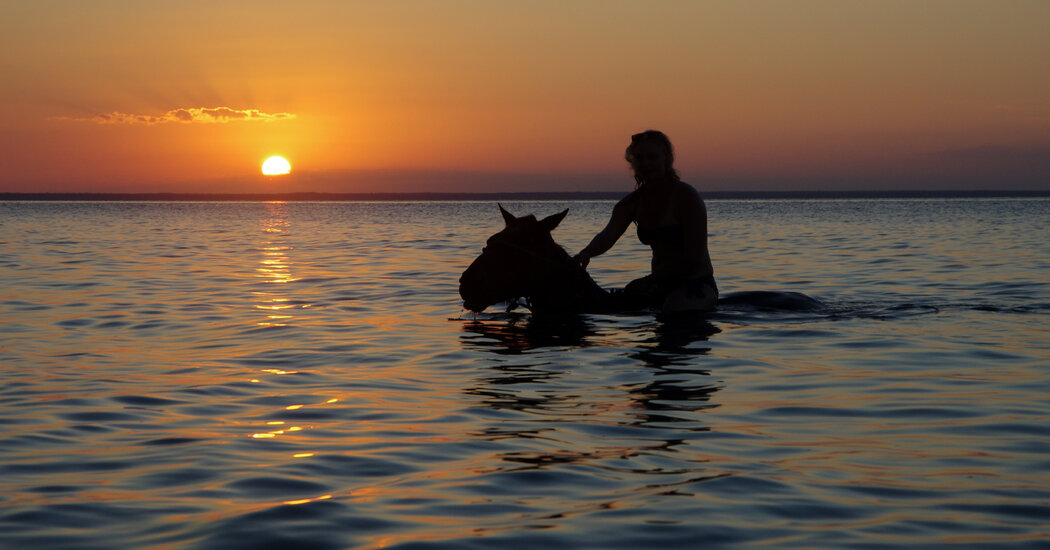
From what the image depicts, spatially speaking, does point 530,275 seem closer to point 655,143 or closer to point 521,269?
point 521,269

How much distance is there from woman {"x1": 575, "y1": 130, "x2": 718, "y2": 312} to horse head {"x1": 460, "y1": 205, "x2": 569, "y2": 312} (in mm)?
416

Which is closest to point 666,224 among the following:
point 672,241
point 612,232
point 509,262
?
point 672,241

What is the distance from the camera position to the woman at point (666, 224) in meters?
10.5

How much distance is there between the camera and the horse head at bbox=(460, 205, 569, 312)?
35.0 feet

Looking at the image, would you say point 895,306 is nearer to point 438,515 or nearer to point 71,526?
point 438,515

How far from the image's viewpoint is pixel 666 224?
10758 mm

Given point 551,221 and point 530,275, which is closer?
point 551,221

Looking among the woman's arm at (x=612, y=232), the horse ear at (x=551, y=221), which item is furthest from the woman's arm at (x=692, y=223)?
the horse ear at (x=551, y=221)

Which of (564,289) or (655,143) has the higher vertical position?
(655,143)

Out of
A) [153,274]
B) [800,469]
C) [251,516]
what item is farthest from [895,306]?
[153,274]

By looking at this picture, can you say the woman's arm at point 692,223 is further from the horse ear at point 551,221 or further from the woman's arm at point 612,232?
the horse ear at point 551,221

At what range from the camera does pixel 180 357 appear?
9.99 metres

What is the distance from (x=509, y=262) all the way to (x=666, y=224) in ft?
5.48

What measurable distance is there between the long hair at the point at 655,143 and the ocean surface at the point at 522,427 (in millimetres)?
1659
